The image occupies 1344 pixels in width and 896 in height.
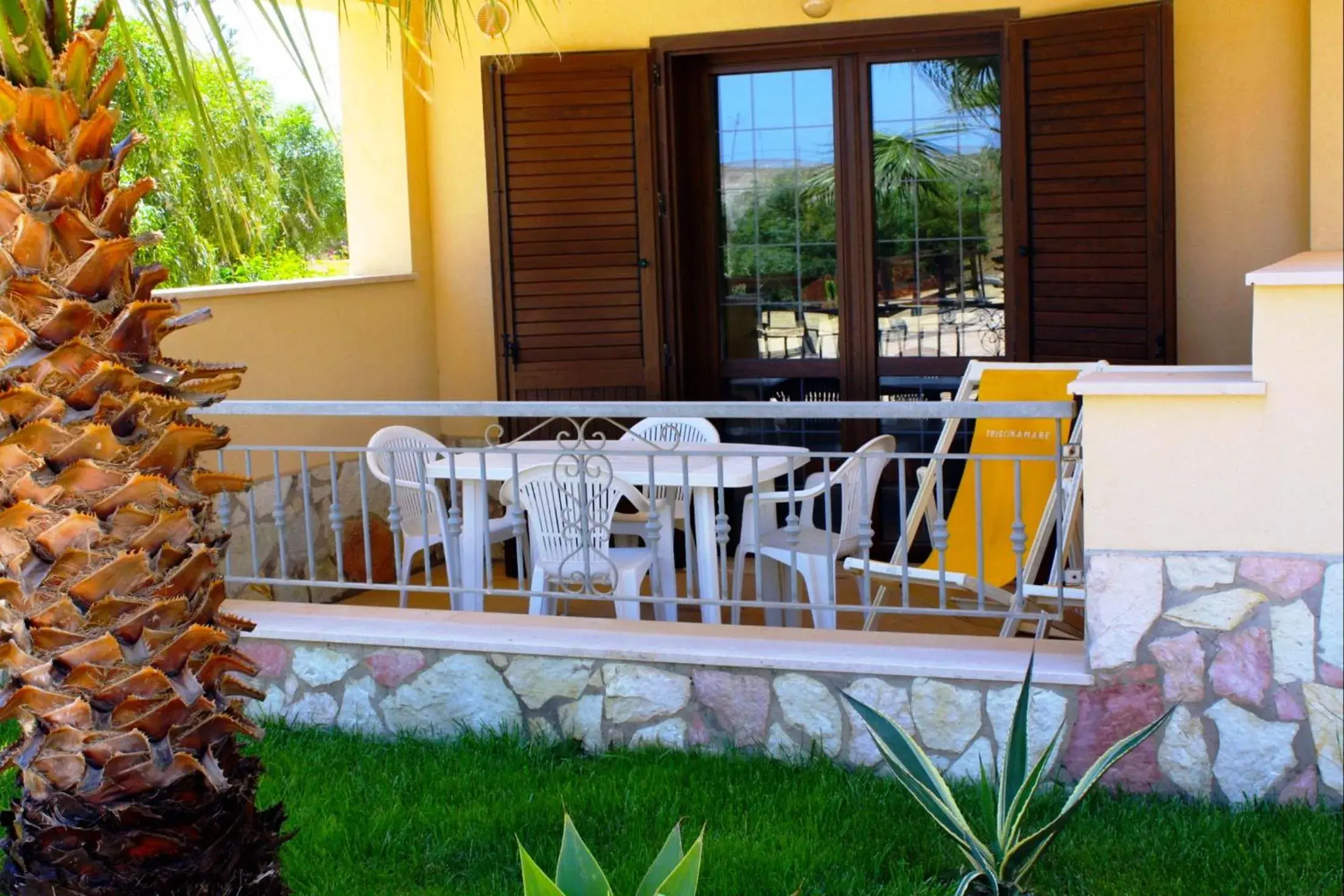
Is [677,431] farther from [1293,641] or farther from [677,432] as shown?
[1293,641]

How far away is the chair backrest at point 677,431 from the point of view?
5.54 meters

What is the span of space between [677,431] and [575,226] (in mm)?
1478

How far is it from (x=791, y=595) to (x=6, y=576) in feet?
9.65

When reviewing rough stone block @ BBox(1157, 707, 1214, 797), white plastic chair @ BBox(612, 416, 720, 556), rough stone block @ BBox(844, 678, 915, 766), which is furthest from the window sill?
rough stone block @ BBox(1157, 707, 1214, 797)

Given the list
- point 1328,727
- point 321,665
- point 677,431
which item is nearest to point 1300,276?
point 1328,727

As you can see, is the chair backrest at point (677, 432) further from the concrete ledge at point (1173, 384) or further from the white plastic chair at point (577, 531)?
the concrete ledge at point (1173, 384)

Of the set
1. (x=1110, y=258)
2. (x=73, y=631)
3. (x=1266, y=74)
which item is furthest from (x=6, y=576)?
(x=1266, y=74)

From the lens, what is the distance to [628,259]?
665 cm

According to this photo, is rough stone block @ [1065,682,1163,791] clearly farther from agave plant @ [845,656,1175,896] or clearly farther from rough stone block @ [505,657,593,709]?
rough stone block @ [505,657,593,709]

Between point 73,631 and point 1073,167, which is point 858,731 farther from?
point 1073,167

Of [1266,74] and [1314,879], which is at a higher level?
[1266,74]

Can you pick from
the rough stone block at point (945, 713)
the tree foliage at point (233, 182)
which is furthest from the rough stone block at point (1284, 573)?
the tree foliage at point (233, 182)

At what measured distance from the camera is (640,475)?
4668 mm

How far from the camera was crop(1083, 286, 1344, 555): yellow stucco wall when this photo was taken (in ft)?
10.3
